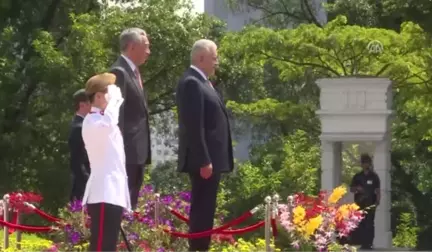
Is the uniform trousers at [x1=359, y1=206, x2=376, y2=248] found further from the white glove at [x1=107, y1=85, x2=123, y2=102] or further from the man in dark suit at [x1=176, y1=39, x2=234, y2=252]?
the white glove at [x1=107, y1=85, x2=123, y2=102]

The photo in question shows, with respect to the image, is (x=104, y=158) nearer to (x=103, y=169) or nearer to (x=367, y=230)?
(x=103, y=169)

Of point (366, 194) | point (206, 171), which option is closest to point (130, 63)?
point (206, 171)

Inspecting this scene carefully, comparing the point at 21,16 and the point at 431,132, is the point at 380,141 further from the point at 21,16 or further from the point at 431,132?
the point at 21,16

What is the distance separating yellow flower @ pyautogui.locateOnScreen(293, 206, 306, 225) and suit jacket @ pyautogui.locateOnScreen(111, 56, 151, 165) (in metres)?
1.24

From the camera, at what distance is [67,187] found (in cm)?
2717

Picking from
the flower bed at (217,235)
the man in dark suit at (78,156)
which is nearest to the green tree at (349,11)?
the flower bed at (217,235)

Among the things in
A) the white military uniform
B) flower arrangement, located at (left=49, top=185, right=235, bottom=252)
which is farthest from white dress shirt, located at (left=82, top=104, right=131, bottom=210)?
flower arrangement, located at (left=49, top=185, right=235, bottom=252)

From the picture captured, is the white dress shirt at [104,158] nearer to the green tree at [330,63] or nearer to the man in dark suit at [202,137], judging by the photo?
the man in dark suit at [202,137]

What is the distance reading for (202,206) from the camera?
28.3 feet

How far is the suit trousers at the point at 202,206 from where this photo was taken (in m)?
8.62

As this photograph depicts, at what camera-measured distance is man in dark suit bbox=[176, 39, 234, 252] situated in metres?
8.47

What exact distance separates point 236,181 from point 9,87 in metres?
6.20

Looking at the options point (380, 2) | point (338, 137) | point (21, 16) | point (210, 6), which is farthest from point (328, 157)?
point (210, 6)

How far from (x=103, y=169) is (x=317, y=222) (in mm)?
1715
